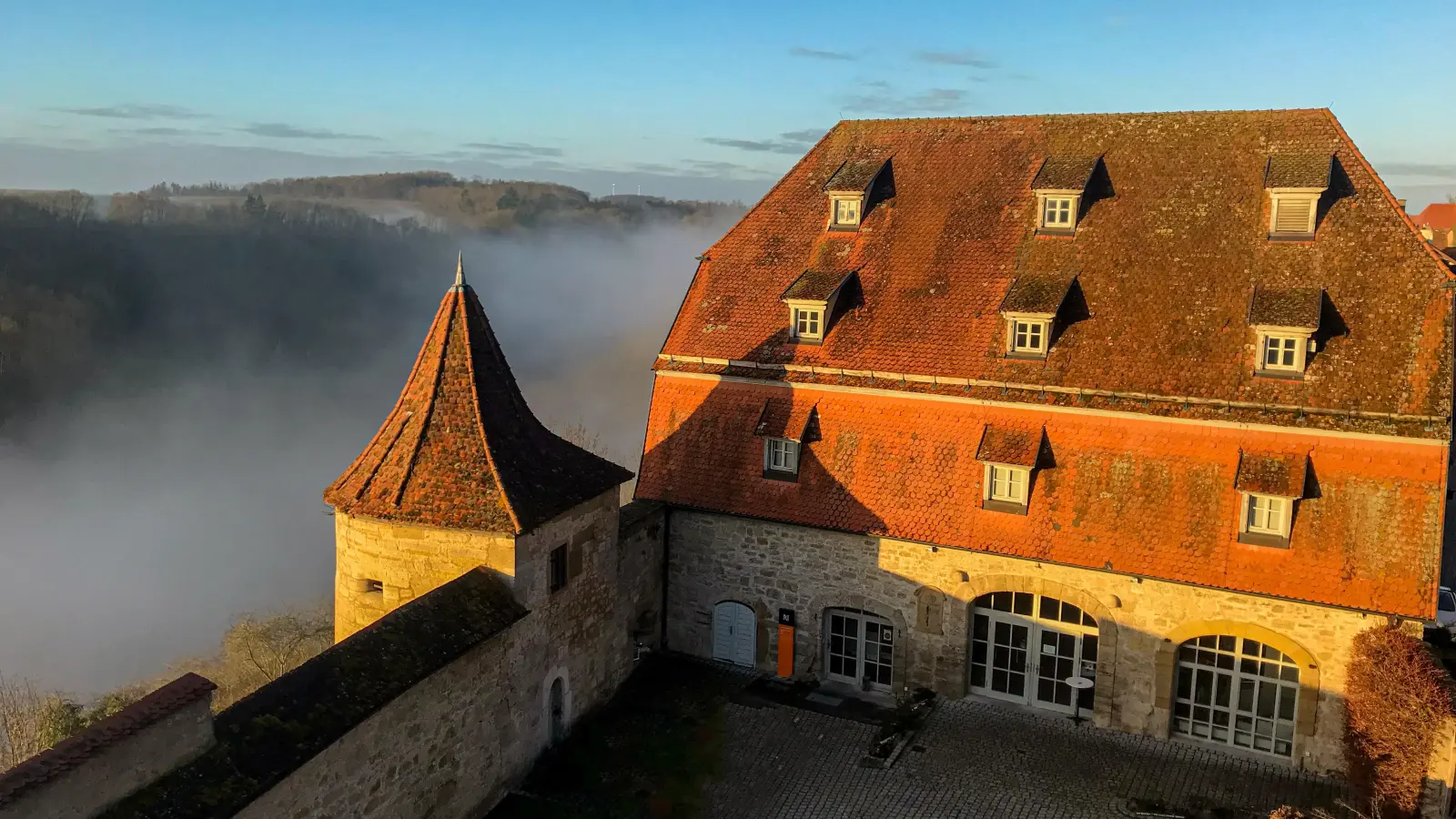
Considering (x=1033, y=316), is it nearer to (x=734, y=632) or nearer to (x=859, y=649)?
(x=859, y=649)

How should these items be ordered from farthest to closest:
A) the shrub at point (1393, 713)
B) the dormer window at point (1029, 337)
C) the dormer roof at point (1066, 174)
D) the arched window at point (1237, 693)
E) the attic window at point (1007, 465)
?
the dormer roof at point (1066, 174), the dormer window at point (1029, 337), the attic window at point (1007, 465), the arched window at point (1237, 693), the shrub at point (1393, 713)

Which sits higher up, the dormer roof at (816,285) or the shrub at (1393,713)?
the dormer roof at (816,285)

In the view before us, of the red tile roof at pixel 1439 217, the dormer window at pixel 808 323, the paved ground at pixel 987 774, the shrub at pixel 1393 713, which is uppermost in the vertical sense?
the red tile roof at pixel 1439 217

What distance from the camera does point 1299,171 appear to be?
23.2 m

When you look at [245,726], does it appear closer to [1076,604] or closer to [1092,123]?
[1076,604]

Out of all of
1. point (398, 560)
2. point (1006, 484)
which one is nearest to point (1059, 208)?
point (1006, 484)

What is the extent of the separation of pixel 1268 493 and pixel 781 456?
34.3 feet

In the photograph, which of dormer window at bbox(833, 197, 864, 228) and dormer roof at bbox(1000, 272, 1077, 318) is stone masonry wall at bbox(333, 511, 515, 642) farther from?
dormer window at bbox(833, 197, 864, 228)

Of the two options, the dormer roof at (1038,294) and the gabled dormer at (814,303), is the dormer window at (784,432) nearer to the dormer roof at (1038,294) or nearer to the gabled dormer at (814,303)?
the gabled dormer at (814,303)

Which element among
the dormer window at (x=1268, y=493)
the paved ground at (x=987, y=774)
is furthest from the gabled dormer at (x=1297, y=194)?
the paved ground at (x=987, y=774)

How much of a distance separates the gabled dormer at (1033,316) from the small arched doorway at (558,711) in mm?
12048

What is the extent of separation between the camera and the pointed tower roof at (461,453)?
65.7 ft

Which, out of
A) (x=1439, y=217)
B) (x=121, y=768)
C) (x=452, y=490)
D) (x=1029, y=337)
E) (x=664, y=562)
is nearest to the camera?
(x=121, y=768)

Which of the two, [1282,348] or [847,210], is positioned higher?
[847,210]
